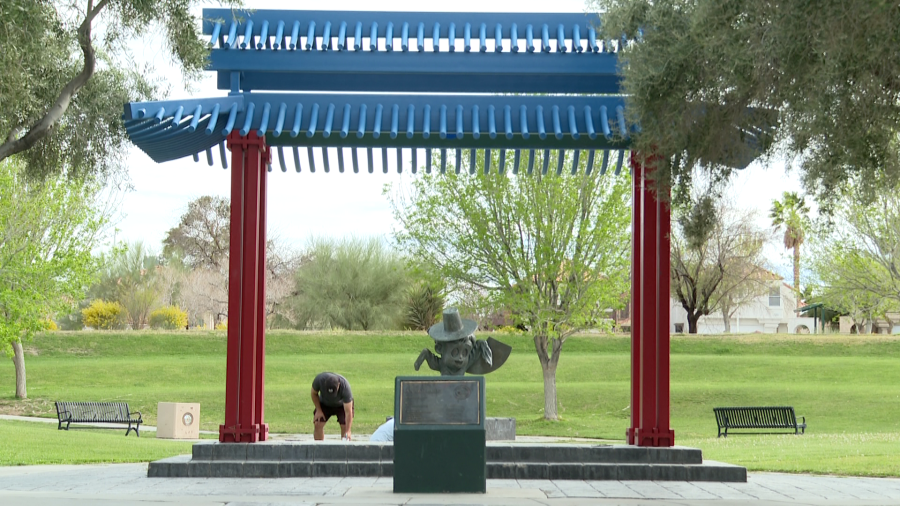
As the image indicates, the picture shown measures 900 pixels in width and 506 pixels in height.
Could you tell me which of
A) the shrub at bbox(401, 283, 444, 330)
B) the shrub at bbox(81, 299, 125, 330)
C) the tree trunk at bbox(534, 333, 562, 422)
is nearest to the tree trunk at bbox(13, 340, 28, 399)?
the tree trunk at bbox(534, 333, 562, 422)

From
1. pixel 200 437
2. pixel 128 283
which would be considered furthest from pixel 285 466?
pixel 128 283

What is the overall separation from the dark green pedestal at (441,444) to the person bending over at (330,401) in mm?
4289

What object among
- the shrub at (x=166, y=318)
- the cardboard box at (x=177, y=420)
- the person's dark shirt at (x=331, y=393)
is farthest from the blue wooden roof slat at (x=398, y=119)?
the shrub at (x=166, y=318)

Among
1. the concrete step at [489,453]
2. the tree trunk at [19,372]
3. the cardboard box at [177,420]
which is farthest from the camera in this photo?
the tree trunk at [19,372]

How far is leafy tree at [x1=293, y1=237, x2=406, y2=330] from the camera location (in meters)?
41.5

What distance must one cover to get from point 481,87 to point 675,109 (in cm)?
340

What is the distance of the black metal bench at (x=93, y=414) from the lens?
20938 mm

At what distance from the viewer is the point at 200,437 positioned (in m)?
20.7

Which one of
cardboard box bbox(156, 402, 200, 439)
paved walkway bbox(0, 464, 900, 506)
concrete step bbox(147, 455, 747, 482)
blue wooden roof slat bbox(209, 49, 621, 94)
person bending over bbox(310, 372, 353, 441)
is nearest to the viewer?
paved walkway bbox(0, 464, 900, 506)

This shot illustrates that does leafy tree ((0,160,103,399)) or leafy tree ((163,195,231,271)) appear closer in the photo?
leafy tree ((0,160,103,399))

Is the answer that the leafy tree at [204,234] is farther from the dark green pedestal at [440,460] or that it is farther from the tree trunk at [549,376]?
the dark green pedestal at [440,460]

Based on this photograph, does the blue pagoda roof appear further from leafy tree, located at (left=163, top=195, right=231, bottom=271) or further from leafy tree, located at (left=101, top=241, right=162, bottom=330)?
leafy tree, located at (left=163, top=195, right=231, bottom=271)

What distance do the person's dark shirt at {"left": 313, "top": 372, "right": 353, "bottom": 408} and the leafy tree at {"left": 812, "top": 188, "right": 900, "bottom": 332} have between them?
54.5 feet

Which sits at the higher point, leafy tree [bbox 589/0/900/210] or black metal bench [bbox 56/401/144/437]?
leafy tree [bbox 589/0/900/210]
